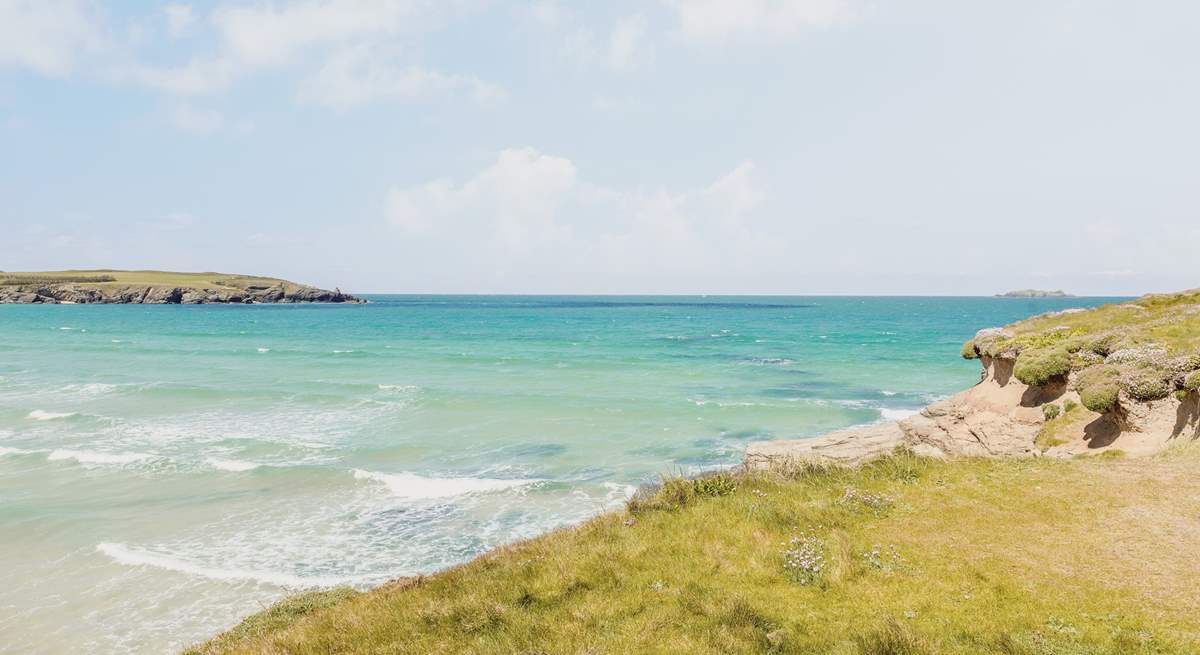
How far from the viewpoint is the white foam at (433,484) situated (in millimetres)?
22859

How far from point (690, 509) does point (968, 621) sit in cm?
597

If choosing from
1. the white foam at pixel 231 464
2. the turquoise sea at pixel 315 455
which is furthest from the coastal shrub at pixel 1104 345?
the white foam at pixel 231 464

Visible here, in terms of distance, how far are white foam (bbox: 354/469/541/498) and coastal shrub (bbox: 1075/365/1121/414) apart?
19.6m

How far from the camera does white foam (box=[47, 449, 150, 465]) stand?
26594mm

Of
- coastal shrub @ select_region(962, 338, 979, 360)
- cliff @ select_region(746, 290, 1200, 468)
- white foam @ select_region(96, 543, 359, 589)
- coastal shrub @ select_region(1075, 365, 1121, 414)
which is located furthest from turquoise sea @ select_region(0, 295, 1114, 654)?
coastal shrub @ select_region(1075, 365, 1121, 414)

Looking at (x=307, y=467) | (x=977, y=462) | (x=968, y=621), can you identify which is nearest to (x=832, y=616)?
(x=968, y=621)

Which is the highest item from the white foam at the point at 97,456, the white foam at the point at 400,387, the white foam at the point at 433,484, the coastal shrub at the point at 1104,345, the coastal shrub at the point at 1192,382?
the coastal shrub at the point at 1104,345

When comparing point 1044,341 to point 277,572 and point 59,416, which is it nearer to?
point 277,572

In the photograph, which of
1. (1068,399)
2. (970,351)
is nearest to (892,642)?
(1068,399)

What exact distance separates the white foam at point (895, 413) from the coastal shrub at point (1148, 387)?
16421 millimetres

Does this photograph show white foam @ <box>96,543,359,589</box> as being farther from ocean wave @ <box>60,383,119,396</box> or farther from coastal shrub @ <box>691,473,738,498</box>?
ocean wave @ <box>60,383,119,396</box>

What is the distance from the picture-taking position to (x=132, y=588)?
15.5m

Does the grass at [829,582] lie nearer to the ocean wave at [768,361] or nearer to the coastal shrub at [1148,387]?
the coastal shrub at [1148,387]

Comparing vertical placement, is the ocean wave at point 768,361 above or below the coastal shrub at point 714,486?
below
